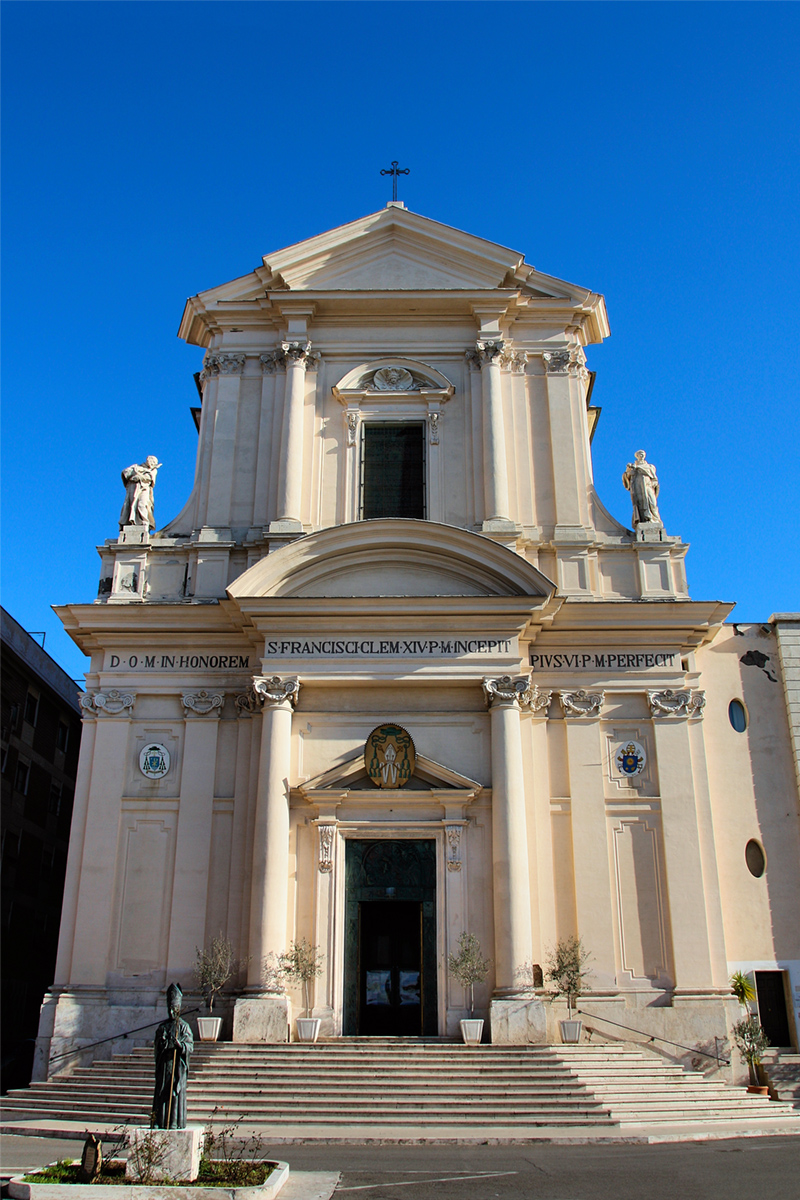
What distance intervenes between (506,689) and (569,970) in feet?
16.6

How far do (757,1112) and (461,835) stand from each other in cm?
650

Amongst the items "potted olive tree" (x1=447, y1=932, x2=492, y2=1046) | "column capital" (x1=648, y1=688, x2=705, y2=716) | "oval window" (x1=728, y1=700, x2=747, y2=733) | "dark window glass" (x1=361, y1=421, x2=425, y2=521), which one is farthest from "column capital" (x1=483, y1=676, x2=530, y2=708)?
"oval window" (x1=728, y1=700, x2=747, y2=733)

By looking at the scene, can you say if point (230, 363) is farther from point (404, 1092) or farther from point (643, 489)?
point (404, 1092)

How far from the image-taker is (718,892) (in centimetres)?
1905

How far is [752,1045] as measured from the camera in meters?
17.6

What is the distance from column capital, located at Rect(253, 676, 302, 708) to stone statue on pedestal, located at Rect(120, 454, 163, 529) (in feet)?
16.9

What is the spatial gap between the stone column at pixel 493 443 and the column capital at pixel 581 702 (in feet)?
11.9

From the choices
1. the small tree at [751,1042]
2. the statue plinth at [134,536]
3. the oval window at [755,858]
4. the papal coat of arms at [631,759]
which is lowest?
the small tree at [751,1042]

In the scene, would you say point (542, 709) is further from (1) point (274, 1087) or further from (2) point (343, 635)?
(1) point (274, 1087)

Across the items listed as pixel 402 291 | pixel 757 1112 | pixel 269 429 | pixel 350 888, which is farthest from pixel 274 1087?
pixel 402 291

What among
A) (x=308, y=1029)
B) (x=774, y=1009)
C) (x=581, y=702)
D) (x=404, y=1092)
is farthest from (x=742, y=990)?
(x=308, y=1029)

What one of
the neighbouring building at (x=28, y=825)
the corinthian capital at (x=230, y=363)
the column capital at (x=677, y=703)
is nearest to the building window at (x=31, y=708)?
the neighbouring building at (x=28, y=825)

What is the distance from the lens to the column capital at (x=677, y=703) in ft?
66.1

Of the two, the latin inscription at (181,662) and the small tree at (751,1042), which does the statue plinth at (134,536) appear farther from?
the small tree at (751,1042)
